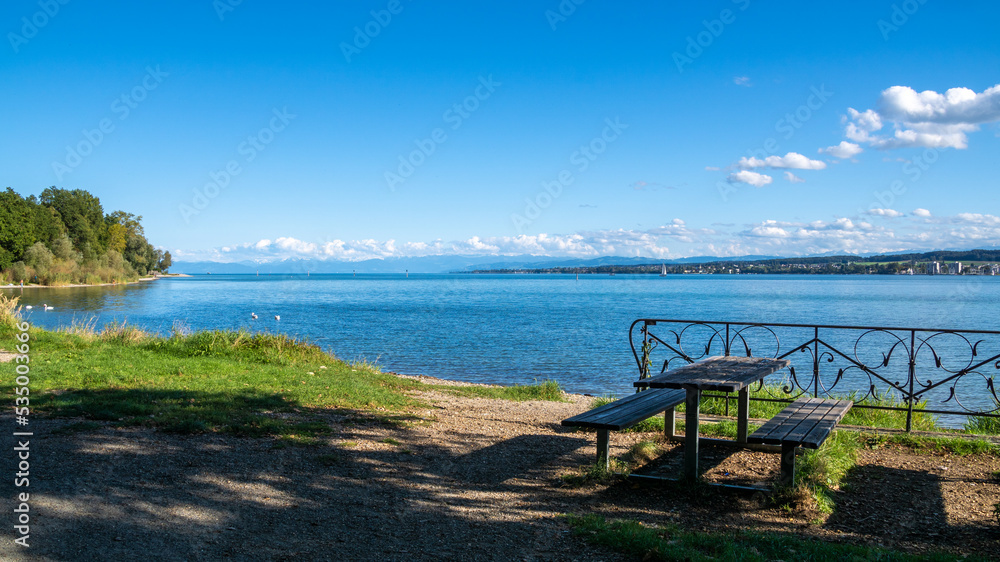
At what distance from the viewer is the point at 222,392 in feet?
31.5

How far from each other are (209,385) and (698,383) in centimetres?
784

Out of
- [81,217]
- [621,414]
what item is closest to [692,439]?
[621,414]

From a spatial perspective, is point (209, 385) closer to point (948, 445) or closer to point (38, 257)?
point (948, 445)

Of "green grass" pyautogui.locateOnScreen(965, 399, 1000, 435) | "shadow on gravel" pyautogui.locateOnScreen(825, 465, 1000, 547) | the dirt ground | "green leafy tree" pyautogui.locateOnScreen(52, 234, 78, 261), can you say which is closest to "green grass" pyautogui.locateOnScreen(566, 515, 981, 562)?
the dirt ground

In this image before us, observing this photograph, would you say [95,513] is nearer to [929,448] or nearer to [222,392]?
[222,392]

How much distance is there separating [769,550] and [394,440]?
15.1ft

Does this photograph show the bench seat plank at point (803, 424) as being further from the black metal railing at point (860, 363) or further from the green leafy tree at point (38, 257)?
the green leafy tree at point (38, 257)

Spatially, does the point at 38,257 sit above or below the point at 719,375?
above

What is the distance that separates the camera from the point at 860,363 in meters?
10.5

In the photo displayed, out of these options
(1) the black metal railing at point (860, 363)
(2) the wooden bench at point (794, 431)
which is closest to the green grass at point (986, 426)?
(1) the black metal railing at point (860, 363)

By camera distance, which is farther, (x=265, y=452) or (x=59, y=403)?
(x=59, y=403)

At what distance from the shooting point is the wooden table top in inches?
239

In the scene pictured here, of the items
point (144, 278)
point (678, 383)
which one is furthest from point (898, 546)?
point (144, 278)

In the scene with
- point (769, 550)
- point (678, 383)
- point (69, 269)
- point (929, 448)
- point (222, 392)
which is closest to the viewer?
point (769, 550)
